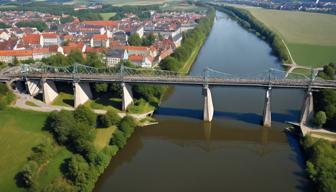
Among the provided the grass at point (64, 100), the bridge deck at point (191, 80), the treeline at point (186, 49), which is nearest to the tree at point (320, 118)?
the bridge deck at point (191, 80)

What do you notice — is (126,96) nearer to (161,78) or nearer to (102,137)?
(161,78)

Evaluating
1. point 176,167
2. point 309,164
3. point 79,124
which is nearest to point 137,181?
point 176,167

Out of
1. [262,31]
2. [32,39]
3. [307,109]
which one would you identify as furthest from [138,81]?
[262,31]

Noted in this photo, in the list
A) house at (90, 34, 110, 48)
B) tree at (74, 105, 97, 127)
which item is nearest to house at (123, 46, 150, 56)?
house at (90, 34, 110, 48)

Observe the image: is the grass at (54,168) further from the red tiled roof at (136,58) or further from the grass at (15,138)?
the red tiled roof at (136,58)

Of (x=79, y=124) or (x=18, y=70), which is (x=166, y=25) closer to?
(x=18, y=70)
